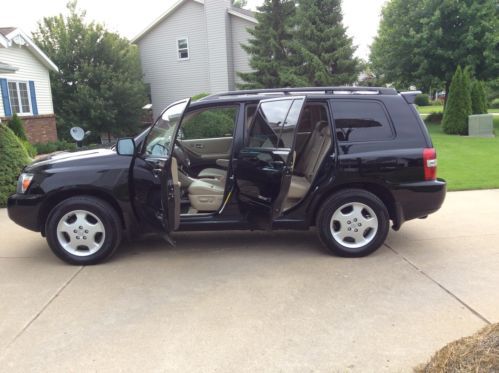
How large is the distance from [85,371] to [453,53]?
2236 centimetres

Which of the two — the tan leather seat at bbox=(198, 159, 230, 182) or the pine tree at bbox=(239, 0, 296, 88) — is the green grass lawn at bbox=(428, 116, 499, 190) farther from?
the pine tree at bbox=(239, 0, 296, 88)

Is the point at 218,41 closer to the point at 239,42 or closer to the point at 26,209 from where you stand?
the point at 239,42

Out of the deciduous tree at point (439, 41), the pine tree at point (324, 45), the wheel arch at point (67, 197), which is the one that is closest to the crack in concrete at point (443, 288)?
the wheel arch at point (67, 197)

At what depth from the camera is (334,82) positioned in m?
19.5

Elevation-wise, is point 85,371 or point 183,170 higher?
point 183,170

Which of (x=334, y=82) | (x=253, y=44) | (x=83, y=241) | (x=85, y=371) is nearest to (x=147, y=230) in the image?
(x=83, y=241)

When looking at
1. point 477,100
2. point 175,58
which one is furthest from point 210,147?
point 175,58

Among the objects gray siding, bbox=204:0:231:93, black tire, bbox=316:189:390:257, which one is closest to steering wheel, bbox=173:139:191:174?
black tire, bbox=316:189:390:257

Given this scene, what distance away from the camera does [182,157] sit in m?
5.77

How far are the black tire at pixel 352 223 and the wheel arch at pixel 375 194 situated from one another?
6 centimetres

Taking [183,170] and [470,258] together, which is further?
[183,170]

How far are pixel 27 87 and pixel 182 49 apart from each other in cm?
987

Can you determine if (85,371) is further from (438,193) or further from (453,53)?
(453,53)

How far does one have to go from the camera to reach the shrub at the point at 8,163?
7.70 metres
